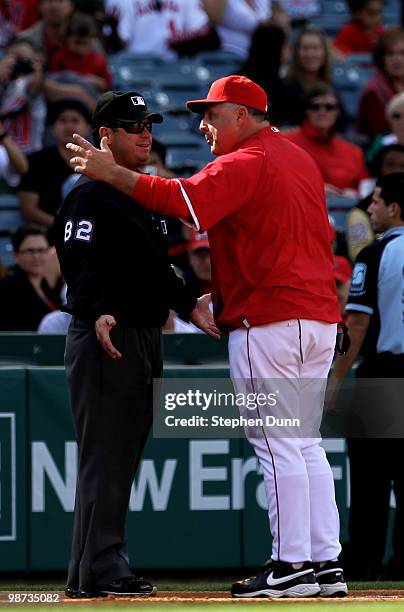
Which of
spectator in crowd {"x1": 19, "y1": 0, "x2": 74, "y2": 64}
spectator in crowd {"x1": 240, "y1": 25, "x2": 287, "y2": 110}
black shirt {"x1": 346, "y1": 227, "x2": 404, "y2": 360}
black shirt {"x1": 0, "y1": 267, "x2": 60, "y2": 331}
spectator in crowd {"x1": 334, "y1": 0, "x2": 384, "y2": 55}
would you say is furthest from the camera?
spectator in crowd {"x1": 334, "y1": 0, "x2": 384, "y2": 55}

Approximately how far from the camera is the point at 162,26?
1259 cm

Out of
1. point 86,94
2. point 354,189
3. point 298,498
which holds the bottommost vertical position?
point 298,498

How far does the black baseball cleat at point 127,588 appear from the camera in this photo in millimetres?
4898

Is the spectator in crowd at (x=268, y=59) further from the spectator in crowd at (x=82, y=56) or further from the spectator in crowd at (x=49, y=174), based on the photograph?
the spectator in crowd at (x=49, y=174)

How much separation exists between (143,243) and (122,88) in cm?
723

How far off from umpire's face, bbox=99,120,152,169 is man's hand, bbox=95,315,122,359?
24.8 inches

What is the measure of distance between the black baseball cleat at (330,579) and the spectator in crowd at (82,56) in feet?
22.5

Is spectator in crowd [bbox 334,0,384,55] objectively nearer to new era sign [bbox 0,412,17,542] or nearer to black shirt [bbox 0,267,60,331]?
black shirt [bbox 0,267,60,331]

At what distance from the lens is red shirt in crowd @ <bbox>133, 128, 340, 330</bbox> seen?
4773mm

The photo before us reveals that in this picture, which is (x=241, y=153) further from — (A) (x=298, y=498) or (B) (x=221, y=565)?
(B) (x=221, y=565)

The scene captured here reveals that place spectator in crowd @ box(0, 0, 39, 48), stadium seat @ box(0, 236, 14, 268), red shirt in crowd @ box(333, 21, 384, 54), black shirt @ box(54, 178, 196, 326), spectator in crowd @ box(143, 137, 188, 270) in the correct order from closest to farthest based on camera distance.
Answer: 1. black shirt @ box(54, 178, 196, 326)
2. spectator in crowd @ box(143, 137, 188, 270)
3. stadium seat @ box(0, 236, 14, 268)
4. spectator in crowd @ box(0, 0, 39, 48)
5. red shirt in crowd @ box(333, 21, 384, 54)

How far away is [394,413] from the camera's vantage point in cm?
640

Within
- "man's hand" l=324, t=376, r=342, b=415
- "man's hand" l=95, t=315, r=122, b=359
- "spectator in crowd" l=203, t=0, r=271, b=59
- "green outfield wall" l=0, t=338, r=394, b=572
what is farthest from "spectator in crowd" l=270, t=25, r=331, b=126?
"man's hand" l=95, t=315, r=122, b=359

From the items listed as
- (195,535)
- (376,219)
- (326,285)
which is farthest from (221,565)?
(326,285)
